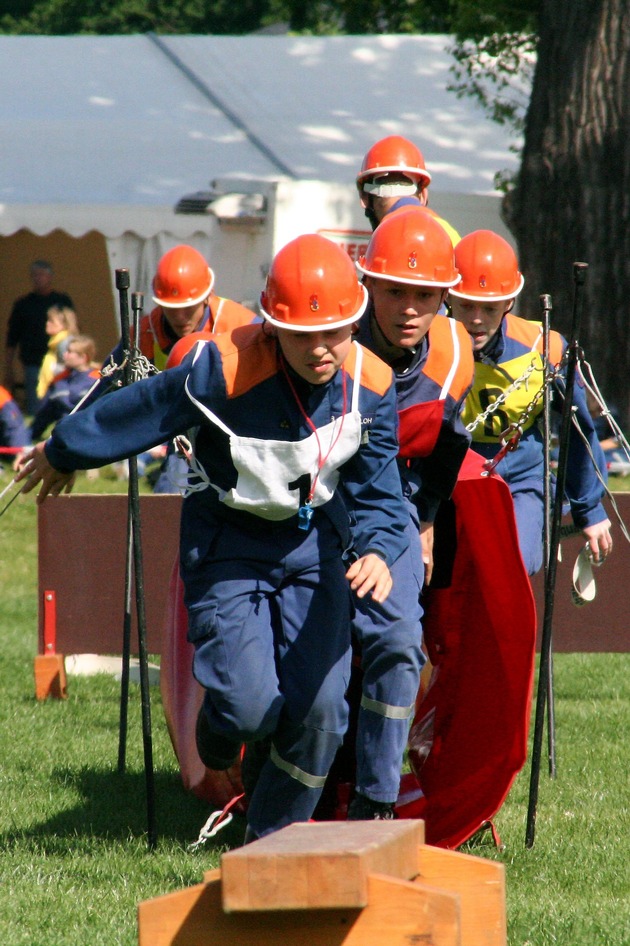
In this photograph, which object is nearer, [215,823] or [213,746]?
[213,746]

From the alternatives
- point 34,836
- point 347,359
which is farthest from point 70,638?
→ point 347,359

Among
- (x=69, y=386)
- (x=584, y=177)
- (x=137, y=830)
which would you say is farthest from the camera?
(x=69, y=386)

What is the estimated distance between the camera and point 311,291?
4.25m

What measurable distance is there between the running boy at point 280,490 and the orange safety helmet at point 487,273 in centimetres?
156

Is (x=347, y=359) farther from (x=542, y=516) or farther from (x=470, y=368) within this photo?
(x=542, y=516)

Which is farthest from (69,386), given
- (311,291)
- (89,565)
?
(311,291)

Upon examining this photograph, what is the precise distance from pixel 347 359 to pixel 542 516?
2.14 metres

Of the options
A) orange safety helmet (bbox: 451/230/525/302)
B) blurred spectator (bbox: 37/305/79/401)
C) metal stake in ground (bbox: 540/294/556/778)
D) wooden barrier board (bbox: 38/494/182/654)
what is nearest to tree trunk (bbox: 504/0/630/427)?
blurred spectator (bbox: 37/305/79/401)

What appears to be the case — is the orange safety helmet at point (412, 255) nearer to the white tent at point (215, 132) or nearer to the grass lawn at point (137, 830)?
the grass lawn at point (137, 830)

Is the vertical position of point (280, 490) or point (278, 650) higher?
point (280, 490)

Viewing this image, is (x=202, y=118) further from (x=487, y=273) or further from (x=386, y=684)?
(x=386, y=684)

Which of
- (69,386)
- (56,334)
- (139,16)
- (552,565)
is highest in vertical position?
(552,565)

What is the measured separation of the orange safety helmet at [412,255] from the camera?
4.93 m

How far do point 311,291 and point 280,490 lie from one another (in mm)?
645
